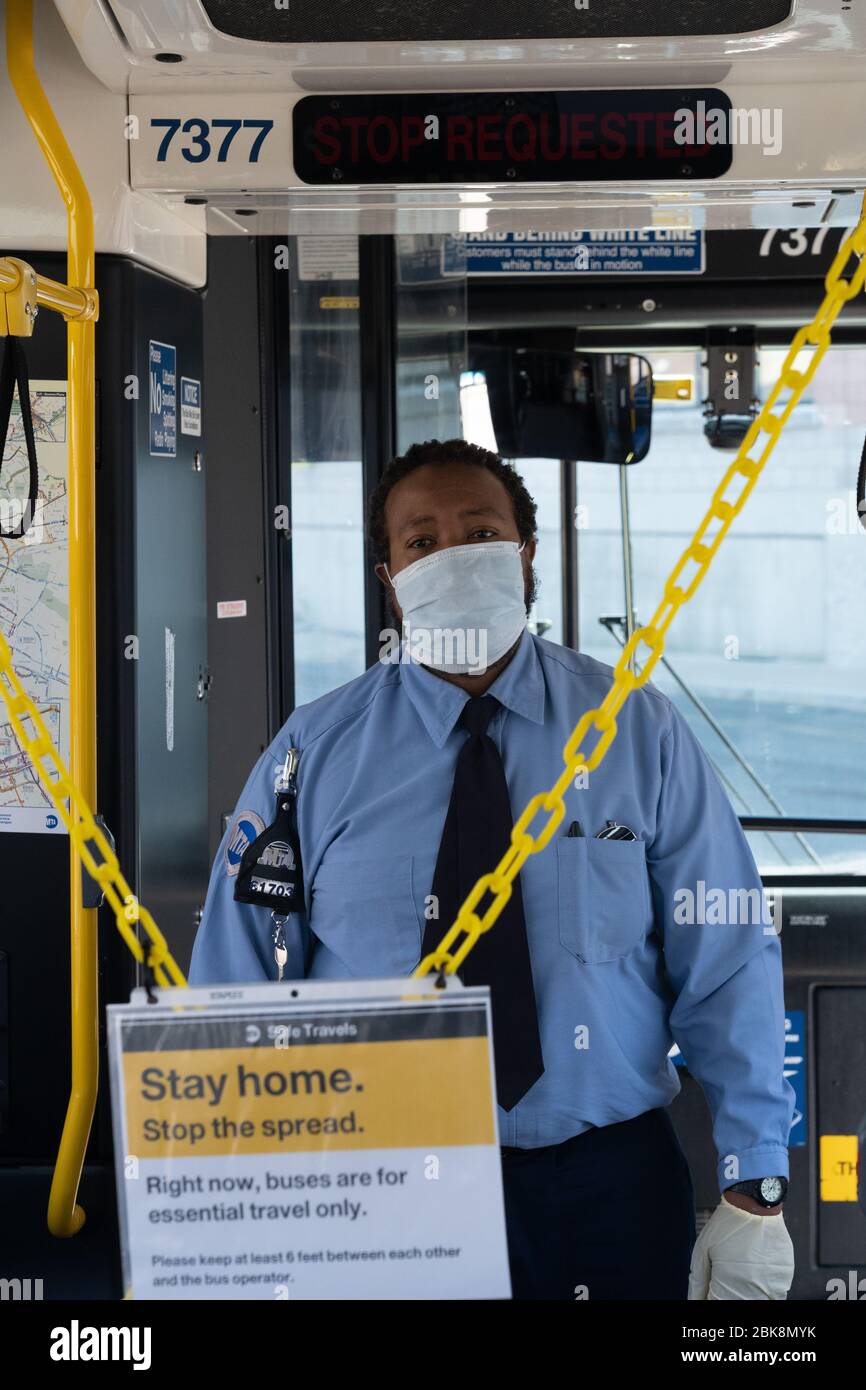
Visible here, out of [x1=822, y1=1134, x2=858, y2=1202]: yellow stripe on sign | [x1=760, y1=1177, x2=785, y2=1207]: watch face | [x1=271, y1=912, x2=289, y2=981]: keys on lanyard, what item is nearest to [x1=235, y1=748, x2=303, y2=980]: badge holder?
[x1=271, y1=912, x2=289, y2=981]: keys on lanyard

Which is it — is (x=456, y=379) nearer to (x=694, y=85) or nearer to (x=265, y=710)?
(x=265, y=710)

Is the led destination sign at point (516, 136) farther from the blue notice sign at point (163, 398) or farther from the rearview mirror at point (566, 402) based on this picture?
the rearview mirror at point (566, 402)

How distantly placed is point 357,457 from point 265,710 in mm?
661

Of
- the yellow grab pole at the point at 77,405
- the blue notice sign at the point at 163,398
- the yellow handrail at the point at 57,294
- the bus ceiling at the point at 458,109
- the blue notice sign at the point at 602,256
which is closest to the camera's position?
the yellow handrail at the point at 57,294

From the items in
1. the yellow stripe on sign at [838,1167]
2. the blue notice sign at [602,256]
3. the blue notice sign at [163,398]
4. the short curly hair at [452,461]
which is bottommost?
the yellow stripe on sign at [838,1167]

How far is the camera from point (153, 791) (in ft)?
8.96

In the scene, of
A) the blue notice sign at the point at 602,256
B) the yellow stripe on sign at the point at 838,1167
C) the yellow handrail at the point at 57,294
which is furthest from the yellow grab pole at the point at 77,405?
the yellow stripe on sign at the point at 838,1167

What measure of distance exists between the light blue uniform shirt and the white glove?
0.07 metres

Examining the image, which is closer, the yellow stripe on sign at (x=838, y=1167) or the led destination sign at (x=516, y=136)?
the led destination sign at (x=516, y=136)

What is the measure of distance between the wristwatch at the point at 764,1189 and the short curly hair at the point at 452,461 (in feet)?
3.40

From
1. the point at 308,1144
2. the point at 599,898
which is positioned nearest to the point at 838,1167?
the point at 599,898

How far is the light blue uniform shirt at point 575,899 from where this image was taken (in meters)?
2.07

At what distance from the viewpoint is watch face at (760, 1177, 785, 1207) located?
2074 mm

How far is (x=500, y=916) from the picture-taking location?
2088 millimetres
